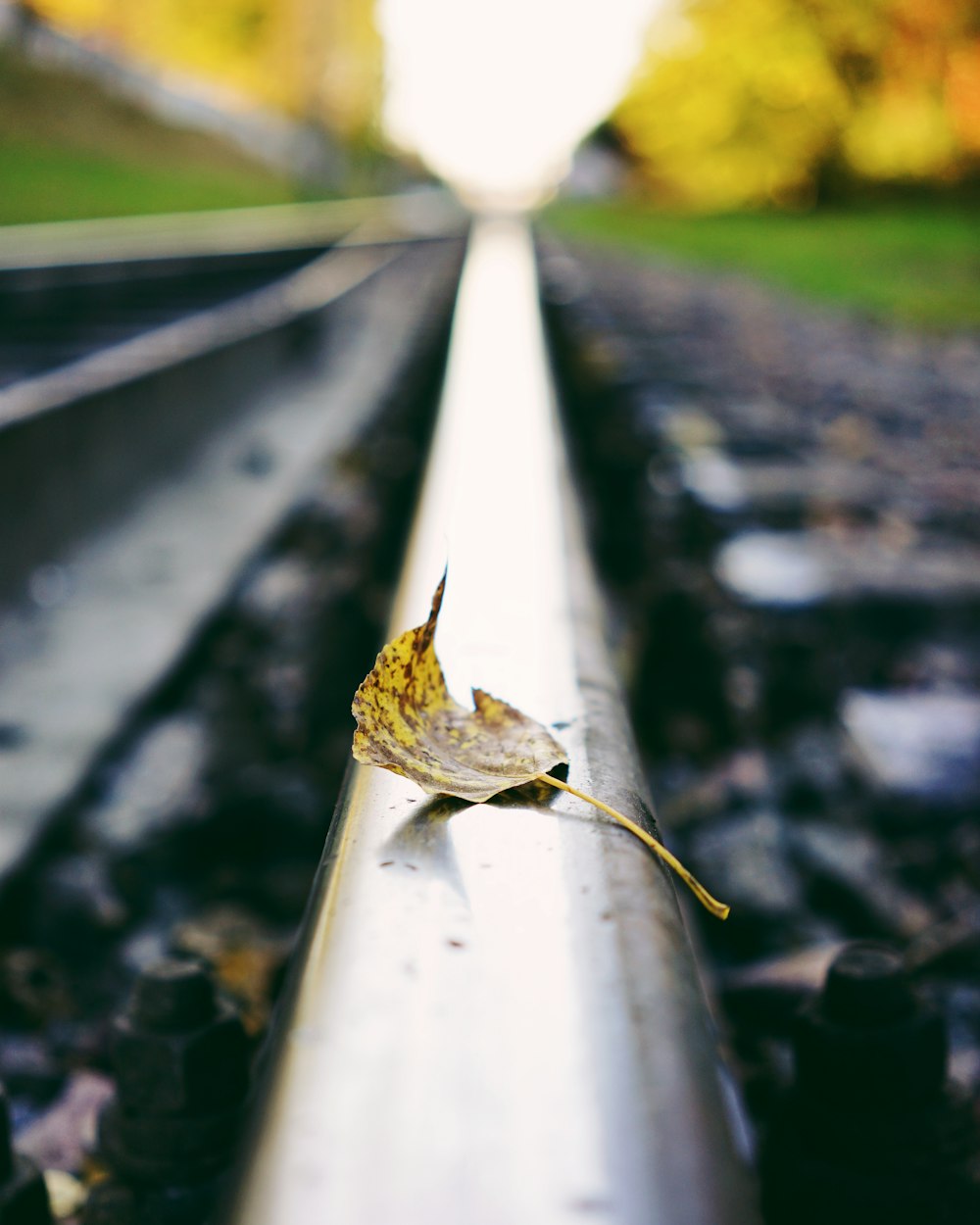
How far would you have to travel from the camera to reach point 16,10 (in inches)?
1113

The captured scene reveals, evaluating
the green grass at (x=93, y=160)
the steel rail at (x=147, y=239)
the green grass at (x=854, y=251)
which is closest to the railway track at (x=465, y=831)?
the steel rail at (x=147, y=239)

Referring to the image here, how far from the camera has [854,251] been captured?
49.8 feet

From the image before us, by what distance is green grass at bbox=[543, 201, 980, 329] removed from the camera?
9.91 metres

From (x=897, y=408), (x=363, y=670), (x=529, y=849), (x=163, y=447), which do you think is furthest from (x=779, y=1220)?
(x=897, y=408)

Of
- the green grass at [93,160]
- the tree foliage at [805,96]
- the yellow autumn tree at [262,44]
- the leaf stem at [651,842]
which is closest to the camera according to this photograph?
the leaf stem at [651,842]

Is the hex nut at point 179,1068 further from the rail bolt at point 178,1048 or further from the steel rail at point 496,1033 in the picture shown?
the steel rail at point 496,1033

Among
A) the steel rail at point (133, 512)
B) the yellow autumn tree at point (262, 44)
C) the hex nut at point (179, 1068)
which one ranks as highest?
the yellow autumn tree at point (262, 44)

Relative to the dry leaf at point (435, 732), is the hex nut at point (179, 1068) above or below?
below

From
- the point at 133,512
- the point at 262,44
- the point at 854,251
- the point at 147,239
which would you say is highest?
the point at 262,44

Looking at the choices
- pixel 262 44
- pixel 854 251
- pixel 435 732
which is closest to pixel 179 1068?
pixel 435 732

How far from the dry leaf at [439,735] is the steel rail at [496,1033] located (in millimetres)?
13

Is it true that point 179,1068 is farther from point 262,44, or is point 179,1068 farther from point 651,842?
point 262,44

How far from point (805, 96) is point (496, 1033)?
31.1m

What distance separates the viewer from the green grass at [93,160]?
16.7 meters
